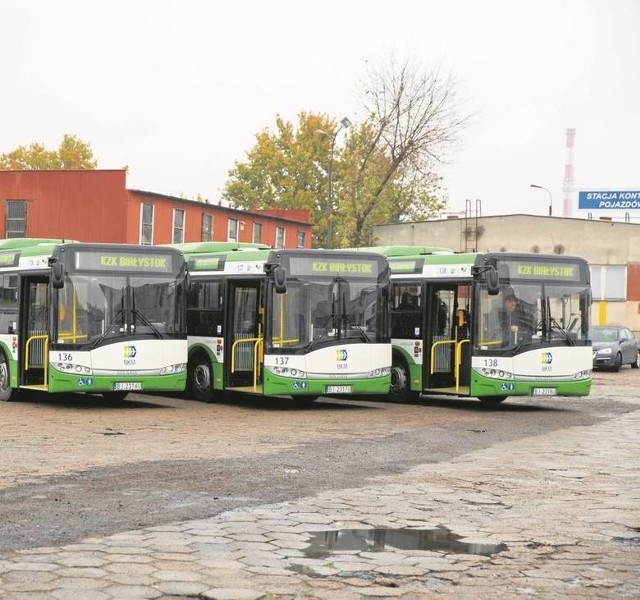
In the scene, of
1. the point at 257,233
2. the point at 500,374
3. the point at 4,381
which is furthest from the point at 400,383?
the point at 257,233

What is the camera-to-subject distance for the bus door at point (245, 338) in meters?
23.9

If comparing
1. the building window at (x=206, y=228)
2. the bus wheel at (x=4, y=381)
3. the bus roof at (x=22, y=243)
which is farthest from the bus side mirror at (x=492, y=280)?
the building window at (x=206, y=228)

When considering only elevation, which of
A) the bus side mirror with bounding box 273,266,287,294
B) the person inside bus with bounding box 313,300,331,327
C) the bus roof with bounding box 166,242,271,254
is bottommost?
the person inside bus with bounding box 313,300,331,327

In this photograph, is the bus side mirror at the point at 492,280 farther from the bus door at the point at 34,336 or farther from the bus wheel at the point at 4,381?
the bus wheel at the point at 4,381

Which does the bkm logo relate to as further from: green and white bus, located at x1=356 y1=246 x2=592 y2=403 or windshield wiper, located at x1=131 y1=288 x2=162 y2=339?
green and white bus, located at x1=356 y1=246 x2=592 y2=403

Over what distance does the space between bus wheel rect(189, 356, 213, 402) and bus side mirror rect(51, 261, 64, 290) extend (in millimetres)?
3977

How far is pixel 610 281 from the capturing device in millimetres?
70562

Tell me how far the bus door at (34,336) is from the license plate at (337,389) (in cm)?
483

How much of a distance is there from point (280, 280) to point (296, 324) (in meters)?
0.82

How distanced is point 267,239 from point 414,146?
367 inches

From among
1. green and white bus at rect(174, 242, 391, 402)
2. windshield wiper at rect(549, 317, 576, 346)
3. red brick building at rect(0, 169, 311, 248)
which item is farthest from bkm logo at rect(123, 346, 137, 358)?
red brick building at rect(0, 169, 311, 248)

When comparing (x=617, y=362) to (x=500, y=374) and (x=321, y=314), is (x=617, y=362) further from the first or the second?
(x=321, y=314)

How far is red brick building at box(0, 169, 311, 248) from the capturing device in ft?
181

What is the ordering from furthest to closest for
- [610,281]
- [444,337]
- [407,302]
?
[610,281] → [407,302] → [444,337]
